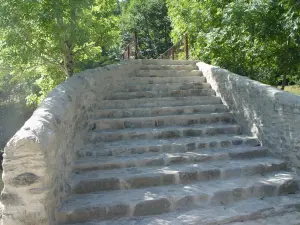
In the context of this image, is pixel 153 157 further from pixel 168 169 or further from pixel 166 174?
pixel 166 174

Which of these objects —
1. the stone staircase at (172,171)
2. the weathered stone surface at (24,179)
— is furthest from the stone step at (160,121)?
the weathered stone surface at (24,179)

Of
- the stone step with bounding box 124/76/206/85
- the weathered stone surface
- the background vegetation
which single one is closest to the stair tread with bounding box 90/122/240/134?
the stone step with bounding box 124/76/206/85

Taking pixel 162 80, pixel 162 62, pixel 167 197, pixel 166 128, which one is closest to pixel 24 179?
pixel 167 197

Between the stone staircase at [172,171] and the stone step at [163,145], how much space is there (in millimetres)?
14

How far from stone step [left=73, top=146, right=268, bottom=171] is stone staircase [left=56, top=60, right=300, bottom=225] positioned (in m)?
0.01

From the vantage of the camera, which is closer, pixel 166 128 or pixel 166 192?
pixel 166 192

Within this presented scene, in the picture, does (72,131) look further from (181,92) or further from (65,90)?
(181,92)

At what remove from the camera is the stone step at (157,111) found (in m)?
5.22

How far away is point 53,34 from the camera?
5652mm

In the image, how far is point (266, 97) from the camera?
14.3 ft

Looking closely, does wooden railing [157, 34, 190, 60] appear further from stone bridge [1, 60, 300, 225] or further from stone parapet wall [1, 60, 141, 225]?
stone parapet wall [1, 60, 141, 225]

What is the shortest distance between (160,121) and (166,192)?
1.91m

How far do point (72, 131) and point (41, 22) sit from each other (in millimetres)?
2585

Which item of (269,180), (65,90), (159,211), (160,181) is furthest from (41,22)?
(269,180)
